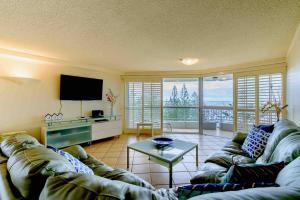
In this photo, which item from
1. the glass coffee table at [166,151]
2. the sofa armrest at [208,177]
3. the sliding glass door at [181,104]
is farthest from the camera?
the sliding glass door at [181,104]

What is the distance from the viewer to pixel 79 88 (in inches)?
161

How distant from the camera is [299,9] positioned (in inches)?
64.1

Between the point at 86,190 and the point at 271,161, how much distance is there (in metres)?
1.72

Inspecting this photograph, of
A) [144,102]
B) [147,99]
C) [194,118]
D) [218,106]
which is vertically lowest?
[194,118]

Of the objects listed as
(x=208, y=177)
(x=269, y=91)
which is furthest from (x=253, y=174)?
(x=269, y=91)

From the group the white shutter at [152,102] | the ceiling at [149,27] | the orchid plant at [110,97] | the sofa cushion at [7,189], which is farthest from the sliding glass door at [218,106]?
the sofa cushion at [7,189]

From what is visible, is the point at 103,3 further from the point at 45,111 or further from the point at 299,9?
the point at 45,111

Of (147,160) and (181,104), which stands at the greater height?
(181,104)

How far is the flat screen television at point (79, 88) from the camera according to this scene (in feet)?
12.5

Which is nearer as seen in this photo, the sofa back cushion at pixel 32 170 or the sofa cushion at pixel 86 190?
the sofa cushion at pixel 86 190

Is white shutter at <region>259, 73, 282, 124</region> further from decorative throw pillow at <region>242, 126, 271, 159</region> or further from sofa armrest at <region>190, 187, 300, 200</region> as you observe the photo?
sofa armrest at <region>190, 187, 300, 200</region>

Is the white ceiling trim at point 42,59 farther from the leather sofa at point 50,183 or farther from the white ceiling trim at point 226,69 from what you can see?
the leather sofa at point 50,183

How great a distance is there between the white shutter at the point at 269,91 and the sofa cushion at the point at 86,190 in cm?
415

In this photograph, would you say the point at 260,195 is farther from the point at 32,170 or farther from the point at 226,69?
the point at 226,69
